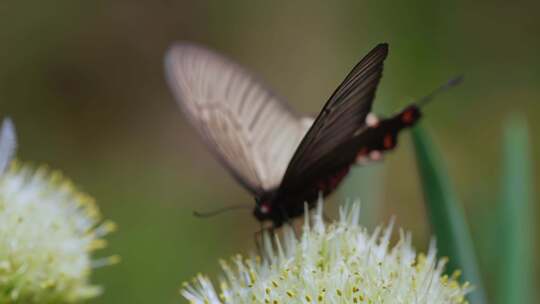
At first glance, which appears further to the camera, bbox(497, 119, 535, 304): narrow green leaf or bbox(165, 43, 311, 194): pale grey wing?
bbox(165, 43, 311, 194): pale grey wing

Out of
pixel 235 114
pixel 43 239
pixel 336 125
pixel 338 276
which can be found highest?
pixel 235 114

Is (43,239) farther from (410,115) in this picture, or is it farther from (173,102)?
(173,102)

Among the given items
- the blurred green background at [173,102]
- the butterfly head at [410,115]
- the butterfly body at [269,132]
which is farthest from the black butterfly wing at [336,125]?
the blurred green background at [173,102]

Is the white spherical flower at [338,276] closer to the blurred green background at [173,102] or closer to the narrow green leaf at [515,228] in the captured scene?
the narrow green leaf at [515,228]

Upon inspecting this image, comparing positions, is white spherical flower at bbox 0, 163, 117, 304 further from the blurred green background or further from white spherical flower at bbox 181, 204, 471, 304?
the blurred green background

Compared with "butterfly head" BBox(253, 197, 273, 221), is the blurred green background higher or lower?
higher

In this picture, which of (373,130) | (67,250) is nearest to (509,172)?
(373,130)

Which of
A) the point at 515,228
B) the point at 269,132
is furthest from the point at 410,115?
the point at 269,132

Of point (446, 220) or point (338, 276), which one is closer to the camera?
point (338, 276)

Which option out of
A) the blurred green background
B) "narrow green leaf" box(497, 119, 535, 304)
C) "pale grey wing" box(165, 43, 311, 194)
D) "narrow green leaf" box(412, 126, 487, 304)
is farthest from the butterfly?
the blurred green background
